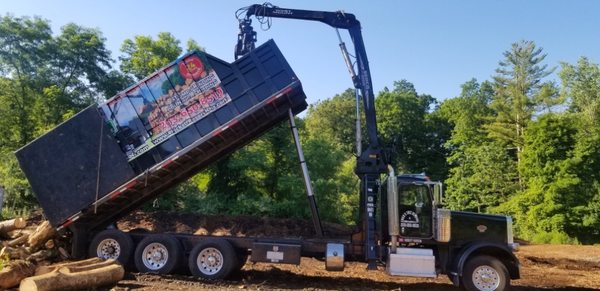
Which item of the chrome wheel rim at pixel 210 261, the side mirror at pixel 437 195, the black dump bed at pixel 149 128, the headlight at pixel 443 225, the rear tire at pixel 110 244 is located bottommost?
the chrome wheel rim at pixel 210 261

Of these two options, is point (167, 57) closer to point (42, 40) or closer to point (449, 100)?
point (42, 40)

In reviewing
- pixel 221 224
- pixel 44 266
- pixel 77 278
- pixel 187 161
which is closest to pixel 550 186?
pixel 221 224

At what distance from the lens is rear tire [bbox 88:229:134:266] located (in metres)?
10.0

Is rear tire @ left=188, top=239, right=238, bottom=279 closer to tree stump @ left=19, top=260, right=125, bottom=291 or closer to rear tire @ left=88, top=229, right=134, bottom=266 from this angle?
rear tire @ left=88, top=229, right=134, bottom=266

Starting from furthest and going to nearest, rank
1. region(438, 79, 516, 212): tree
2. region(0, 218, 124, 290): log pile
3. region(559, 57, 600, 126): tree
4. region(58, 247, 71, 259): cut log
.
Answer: region(559, 57, 600, 126): tree, region(438, 79, 516, 212): tree, region(58, 247, 71, 259): cut log, region(0, 218, 124, 290): log pile

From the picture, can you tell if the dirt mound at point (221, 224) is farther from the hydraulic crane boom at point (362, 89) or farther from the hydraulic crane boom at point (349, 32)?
the hydraulic crane boom at point (349, 32)

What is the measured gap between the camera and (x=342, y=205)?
21078 mm

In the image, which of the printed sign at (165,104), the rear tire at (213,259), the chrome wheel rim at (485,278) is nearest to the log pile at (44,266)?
the rear tire at (213,259)

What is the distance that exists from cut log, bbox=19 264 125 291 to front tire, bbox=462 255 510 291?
6.44 metres

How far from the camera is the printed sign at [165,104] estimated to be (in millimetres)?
9867

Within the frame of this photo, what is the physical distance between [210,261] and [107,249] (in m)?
2.42

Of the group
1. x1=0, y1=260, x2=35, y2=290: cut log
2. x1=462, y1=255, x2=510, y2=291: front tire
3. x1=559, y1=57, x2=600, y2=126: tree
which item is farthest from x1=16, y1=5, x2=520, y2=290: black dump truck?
x1=559, y1=57, x2=600, y2=126: tree

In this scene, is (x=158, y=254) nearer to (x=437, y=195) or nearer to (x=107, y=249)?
(x=107, y=249)

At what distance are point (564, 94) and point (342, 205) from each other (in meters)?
28.9
